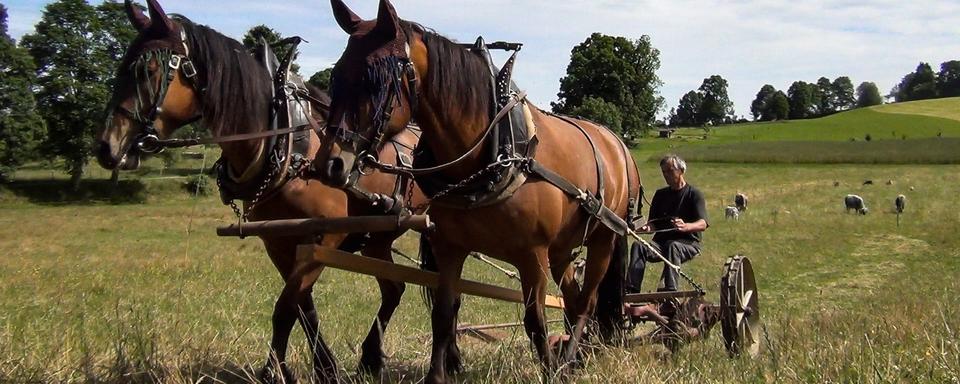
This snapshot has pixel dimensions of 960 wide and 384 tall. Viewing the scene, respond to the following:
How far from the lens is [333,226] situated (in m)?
3.92

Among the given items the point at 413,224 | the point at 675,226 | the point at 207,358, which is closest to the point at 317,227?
the point at 413,224

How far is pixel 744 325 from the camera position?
5699mm

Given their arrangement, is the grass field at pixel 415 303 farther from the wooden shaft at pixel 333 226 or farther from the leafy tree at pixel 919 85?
the leafy tree at pixel 919 85

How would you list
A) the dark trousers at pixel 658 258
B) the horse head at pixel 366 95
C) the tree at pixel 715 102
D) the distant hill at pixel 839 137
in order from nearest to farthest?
1. the horse head at pixel 366 95
2. the dark trousers at pixel 658 258
3. the distant hill at pixel 839 137
4. the tree at pixel 715 102

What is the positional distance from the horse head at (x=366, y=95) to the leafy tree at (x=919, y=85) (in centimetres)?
14249

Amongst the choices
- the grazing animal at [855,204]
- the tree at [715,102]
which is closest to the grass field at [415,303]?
the grazing animal at [855,204]

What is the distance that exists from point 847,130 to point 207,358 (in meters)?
88.5

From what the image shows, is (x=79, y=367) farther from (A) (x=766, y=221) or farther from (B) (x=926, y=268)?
(A) (x=766, y=221)

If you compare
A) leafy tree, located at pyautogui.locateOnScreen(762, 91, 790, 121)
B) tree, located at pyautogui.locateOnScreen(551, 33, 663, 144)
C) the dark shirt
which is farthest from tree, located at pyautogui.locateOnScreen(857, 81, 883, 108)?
the dark shirt

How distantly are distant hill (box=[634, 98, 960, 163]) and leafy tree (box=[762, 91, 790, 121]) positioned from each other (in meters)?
20.2

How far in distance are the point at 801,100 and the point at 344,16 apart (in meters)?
131

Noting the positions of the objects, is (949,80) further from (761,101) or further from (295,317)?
(295,317)

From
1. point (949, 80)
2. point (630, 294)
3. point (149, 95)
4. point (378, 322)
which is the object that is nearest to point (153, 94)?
point (149, 95)

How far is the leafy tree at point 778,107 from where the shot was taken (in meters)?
121
